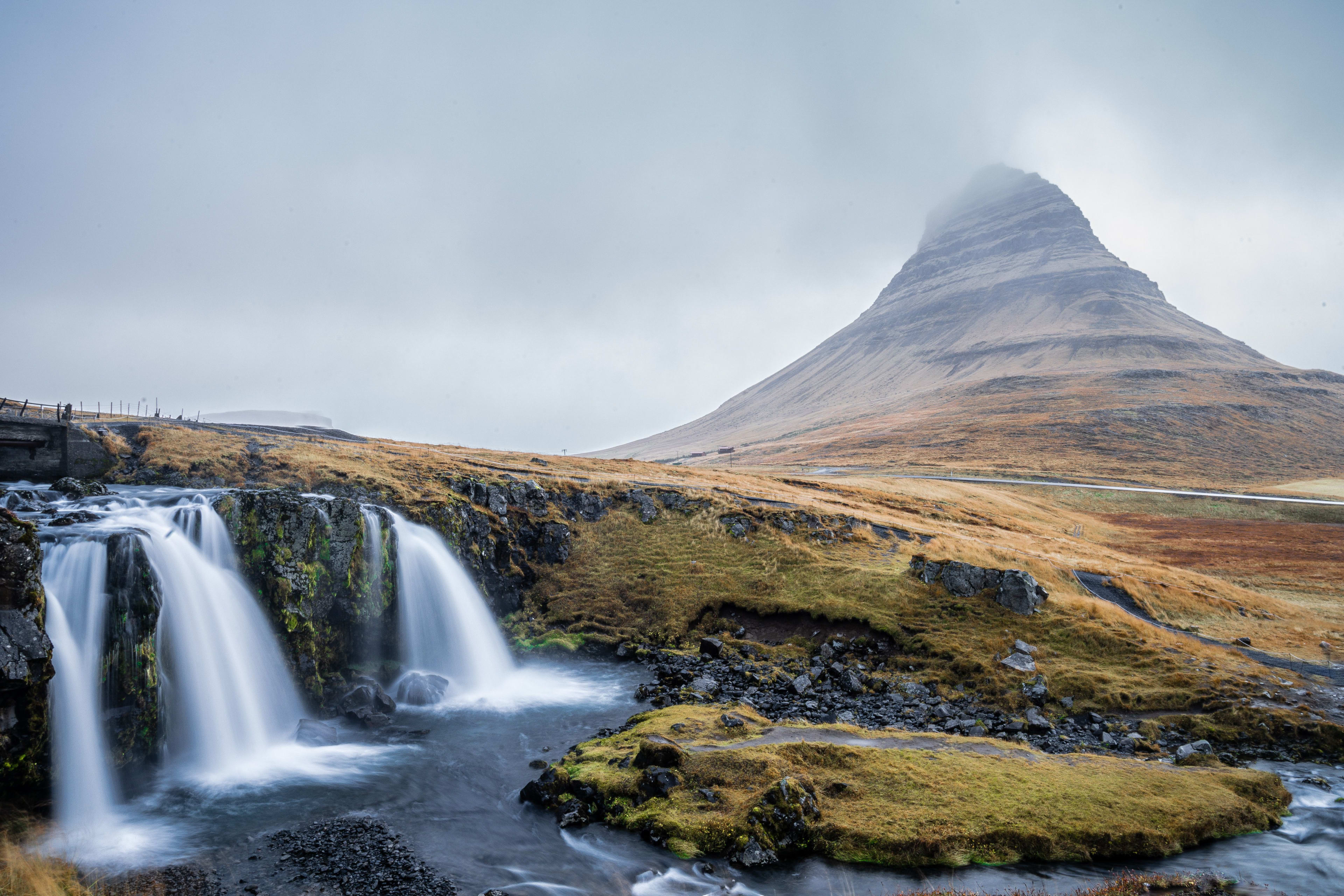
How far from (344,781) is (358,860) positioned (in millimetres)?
4575

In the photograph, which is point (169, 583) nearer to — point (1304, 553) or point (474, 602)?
point (474, 602)

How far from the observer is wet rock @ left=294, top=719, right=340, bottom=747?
64.4 feet

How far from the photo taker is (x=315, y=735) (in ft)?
65.5

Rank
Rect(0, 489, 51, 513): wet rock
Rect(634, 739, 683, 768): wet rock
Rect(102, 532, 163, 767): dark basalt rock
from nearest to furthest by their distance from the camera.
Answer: Rect(634, 739, 683, 768): wet rock
Rect(102, 532, 163, 767): dark basalt rock
Rect(0, 489, 51, 513): wet rock

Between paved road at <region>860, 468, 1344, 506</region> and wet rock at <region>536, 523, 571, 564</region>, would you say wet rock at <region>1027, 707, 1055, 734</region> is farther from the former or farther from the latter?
paved road at <region>860, 468, 1344, 506</region>

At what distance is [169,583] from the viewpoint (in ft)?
64.1

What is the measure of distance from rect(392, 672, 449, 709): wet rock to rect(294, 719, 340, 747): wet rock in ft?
8.20

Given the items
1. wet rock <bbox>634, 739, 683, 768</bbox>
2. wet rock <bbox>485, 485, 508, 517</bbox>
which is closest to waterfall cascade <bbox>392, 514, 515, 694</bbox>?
wet rock <bbox>485, 485, 508, 517</bbox>

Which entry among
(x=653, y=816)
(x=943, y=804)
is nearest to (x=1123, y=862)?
(x=943, y=804)

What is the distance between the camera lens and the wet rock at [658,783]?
50.0 ft

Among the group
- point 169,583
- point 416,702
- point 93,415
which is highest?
point 93,415

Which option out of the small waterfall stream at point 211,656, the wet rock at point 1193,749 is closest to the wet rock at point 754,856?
the wet rock at point 1193,749

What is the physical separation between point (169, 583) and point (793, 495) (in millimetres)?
37184

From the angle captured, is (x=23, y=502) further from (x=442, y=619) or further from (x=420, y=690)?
(x=420, y=690)
